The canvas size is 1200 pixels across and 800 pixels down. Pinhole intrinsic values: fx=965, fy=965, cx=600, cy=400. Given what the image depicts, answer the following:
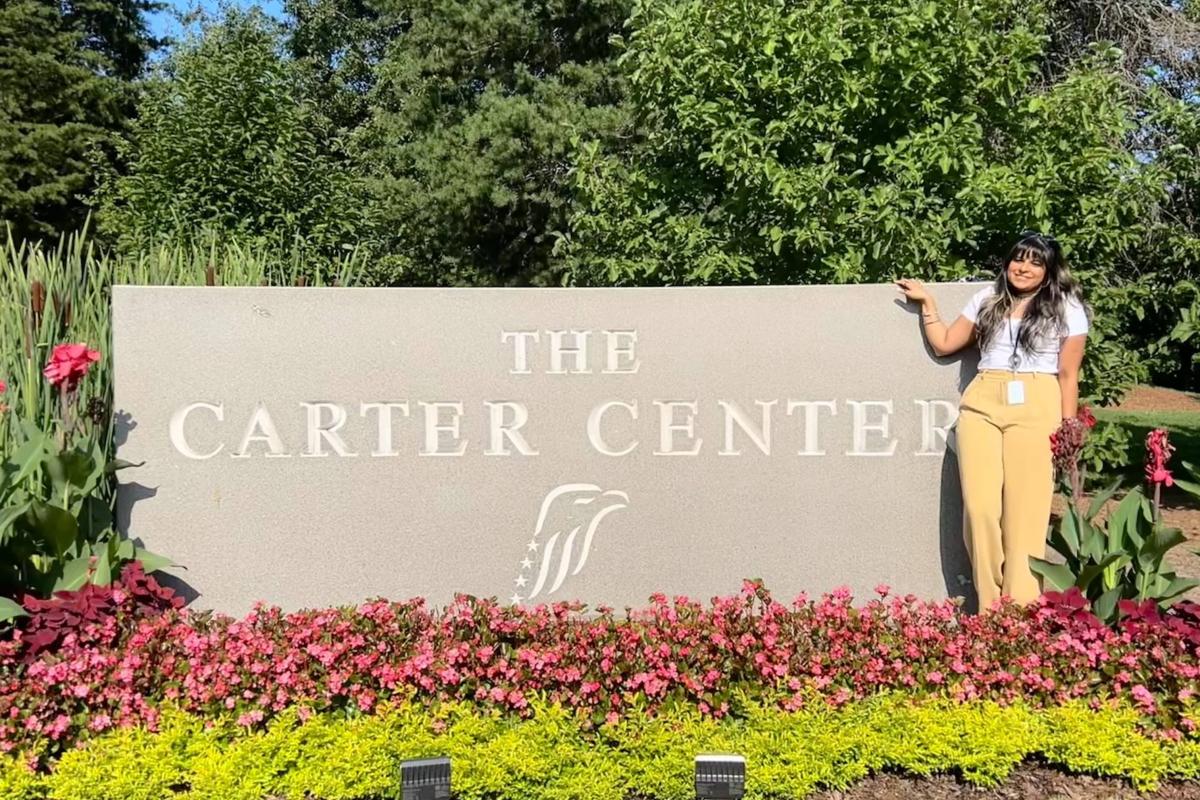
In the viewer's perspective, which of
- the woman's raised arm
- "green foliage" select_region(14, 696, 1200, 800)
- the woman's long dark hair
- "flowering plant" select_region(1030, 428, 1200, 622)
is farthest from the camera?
the woman's raised arm

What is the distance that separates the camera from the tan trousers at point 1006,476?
12.4ft

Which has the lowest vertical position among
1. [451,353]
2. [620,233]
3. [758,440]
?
[758,440]

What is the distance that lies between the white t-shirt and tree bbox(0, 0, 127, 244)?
774 inches

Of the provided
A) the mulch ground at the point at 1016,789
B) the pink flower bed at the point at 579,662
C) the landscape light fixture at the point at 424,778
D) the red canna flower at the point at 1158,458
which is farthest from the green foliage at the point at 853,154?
the landscape light fixture at the point at 424,778

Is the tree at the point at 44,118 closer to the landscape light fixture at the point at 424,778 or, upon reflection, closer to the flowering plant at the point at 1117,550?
the landscape light fixture at the point at 424,778

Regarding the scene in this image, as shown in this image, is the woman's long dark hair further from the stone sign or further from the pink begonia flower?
the pink begonia flower

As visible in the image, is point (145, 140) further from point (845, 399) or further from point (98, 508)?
point (845, 399)

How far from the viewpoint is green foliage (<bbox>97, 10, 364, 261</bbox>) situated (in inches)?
→ 296

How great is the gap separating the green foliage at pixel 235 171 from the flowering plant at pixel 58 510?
3.77 meters

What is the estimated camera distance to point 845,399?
4191mm

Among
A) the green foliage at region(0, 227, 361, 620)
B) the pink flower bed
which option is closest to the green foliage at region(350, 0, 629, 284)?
the green foliage at region(0, 227, 361, 620)

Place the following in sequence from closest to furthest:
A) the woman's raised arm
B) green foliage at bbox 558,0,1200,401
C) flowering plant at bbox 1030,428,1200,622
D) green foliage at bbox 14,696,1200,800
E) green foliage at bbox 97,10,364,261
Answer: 1. green foliage at bbox 14,696,1200,800
2. flowering plant at bbox 1030,428,1200,622
3. the woman's raised arm
4. green foliage at bbox 558,0,1200,401
5. green foliage at bbox 97,10,364,261

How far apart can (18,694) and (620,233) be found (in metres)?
3.92

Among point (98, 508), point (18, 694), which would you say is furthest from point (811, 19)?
point (18, 694)
